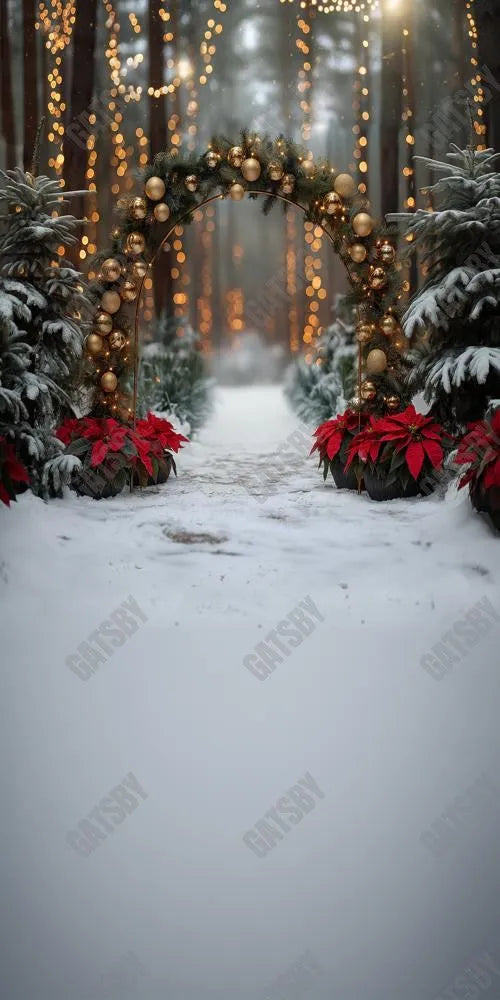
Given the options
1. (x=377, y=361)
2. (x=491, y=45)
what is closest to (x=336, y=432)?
(x=377, y=361)

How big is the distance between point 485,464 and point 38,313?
2.93 m

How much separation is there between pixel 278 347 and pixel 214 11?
1097 cm

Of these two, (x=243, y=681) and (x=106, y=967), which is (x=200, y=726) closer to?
(x=243, y=681)

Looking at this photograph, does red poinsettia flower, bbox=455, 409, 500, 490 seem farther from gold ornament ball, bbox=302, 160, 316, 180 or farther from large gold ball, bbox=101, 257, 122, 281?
large gold ball, bbox=101, 257, 122, 281

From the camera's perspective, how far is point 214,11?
45.2 ft

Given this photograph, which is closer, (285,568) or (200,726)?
(200,726)

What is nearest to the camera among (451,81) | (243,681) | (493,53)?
(243,681)

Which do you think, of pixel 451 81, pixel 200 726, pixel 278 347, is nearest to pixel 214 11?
pixel 451 81

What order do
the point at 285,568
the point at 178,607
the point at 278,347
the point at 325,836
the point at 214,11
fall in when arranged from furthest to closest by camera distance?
1. the point at 278,347
2. the point at 214,11
3. the point at 285,568
4. the point at 178,607
5. the point at 325,836

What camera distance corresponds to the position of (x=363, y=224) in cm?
484

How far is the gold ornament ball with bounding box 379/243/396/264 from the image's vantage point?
4.90 m

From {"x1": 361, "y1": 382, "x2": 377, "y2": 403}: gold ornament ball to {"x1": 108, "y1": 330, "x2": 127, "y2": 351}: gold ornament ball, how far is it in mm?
1742

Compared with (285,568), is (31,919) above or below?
below

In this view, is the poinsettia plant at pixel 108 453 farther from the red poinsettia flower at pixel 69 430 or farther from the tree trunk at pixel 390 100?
the tree trunk at pixel 390 100
